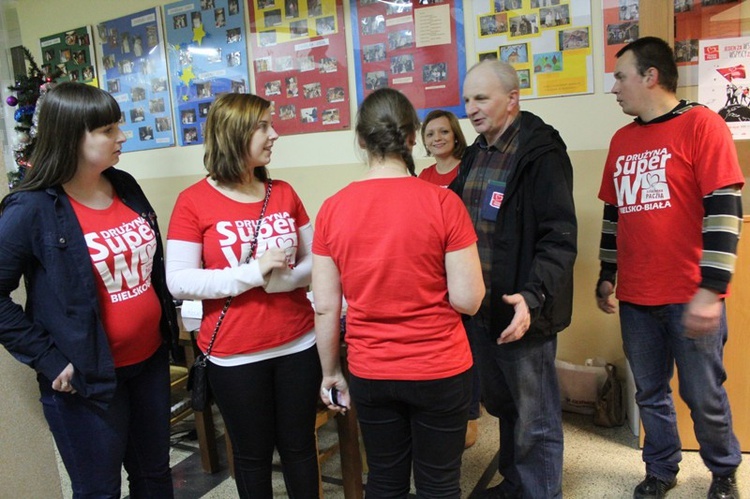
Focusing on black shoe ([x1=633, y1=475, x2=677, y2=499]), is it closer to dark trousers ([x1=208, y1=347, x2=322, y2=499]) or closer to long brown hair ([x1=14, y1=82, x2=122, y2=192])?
dark trousers ([x1=208, y1=347, x2=322, y2=499])

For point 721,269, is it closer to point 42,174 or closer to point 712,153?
point 712,153

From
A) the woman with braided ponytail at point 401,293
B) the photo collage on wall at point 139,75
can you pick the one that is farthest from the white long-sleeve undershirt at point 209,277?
the photo collage on wall at point 139,75

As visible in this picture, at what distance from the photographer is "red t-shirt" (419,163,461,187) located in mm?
2636

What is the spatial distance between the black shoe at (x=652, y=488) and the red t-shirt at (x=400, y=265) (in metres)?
1.17

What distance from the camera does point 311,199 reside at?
3299mm

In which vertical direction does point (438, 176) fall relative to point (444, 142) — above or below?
below

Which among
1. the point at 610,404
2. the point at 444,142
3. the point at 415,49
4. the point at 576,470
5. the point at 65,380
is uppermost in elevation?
the point at 415,49

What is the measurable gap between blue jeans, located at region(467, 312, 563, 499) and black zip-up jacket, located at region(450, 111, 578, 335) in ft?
0.26

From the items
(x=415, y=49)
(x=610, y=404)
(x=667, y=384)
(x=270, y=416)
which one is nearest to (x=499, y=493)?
(x=667, y=384)

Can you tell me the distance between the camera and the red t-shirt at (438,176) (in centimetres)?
264

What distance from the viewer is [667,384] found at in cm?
194

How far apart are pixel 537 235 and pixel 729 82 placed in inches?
48.3

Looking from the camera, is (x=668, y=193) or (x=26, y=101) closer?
(x=668, y=193)

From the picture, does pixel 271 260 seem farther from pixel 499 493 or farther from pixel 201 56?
pixel 201 56
